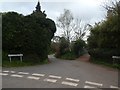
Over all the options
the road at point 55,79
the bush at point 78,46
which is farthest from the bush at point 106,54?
the bush at point 78,46

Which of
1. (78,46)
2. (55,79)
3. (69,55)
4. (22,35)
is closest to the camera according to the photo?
(55,79)

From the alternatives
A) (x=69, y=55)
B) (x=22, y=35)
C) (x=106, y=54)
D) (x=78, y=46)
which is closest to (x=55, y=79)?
(x=22, y=35)

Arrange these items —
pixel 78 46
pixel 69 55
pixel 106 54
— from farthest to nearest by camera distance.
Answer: pixel 78 46
pixel 69 55
pixel 106 54

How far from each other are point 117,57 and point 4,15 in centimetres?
1189

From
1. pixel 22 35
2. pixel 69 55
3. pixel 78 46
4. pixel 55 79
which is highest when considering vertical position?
pixel 22 35

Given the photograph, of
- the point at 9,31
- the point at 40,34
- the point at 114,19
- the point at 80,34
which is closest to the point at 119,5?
the point at 114,19

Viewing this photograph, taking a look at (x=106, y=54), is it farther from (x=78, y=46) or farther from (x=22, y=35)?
(x=78, y=46)

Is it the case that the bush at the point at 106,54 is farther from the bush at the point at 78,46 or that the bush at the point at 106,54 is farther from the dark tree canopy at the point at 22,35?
the bush at the point at 78,46

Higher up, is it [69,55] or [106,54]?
[106,54]

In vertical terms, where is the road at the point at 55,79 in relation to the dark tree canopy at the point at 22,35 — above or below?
below

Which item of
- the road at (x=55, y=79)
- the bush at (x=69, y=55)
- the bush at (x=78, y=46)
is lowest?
the road at (x=55, y=79)

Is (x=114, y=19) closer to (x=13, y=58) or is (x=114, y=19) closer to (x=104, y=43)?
(x=104, y=43)

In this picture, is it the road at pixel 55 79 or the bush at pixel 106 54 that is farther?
the bush at pixel 106 54

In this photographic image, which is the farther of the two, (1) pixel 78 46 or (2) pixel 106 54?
(1) pixel 78 46
